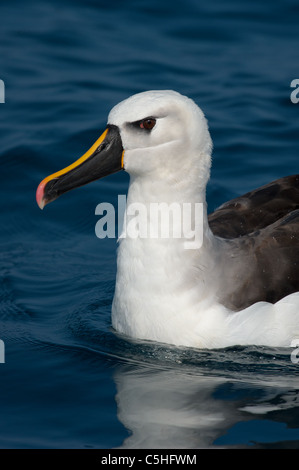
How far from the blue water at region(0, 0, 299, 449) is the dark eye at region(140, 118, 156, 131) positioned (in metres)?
1.69

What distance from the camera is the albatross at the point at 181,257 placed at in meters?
7.54

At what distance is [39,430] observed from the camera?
22.7 feet

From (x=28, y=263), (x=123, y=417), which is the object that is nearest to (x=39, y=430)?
(x=123, y=417)

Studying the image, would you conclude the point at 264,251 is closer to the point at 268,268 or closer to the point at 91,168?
the point at 268,268

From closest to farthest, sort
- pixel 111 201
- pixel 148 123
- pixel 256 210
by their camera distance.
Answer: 1. pixel 148 123
2. pixel 256 210
3. pixel 111 201

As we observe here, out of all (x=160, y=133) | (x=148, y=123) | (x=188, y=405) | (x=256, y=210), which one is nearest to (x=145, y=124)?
(x=148, y=123)

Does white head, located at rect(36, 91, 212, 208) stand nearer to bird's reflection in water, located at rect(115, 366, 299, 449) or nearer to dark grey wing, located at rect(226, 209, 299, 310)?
dark grey wing, located at rect(226, 209, 299, 310)

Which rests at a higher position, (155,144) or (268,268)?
(155,144)

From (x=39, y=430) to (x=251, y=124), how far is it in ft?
22.1

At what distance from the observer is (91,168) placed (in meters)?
7.73

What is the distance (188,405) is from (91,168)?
6.24 ft

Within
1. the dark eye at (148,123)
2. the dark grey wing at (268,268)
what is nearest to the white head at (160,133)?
→ the dark eye at (148,123)

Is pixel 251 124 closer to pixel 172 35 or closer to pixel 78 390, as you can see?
pixel 172 35

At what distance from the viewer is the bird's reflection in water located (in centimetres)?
687
